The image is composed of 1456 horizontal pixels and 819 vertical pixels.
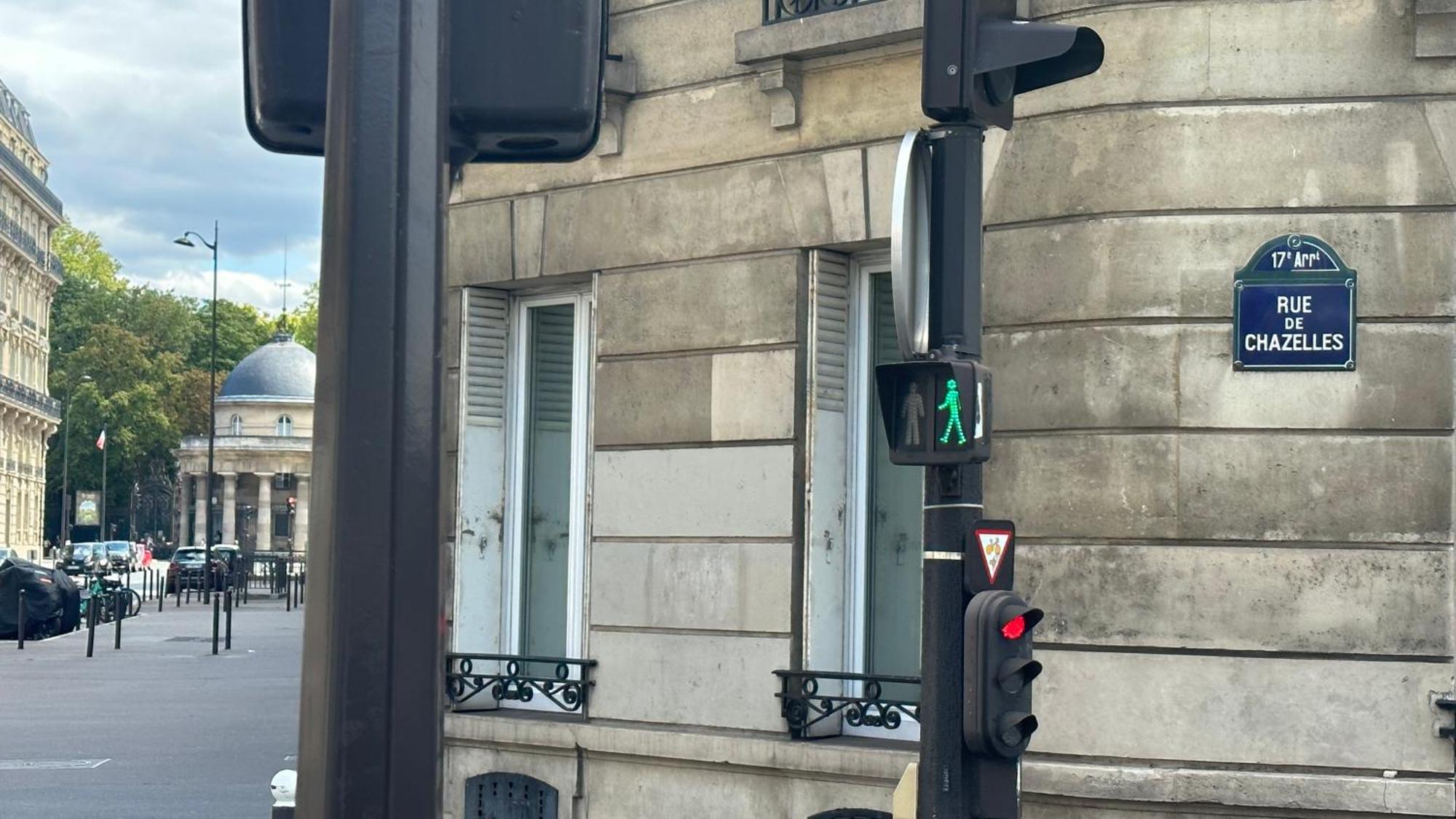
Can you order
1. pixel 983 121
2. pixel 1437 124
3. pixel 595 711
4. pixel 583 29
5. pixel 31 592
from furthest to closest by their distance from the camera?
1. pixel 31 592
2. pixel 595 711
3. pixel 1437 124
4. pixel 983 121
5. pixel 583 29

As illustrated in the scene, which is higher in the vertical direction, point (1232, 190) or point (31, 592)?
point (1232, 190)

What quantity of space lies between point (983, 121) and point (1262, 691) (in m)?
3.28

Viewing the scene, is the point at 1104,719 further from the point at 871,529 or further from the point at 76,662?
the point at 76,662

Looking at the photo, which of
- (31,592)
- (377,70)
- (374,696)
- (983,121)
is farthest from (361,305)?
(31,592)

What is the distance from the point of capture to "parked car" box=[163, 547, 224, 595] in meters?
60.8

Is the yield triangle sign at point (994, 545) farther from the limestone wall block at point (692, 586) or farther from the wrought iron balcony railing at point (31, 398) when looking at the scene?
the wrought iron balcony railing at point (31, 398)

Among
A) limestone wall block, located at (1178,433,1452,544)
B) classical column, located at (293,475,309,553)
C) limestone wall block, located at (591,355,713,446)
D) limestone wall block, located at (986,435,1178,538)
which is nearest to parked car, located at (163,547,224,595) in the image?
limestone wall block, located at (591,355,713,446)

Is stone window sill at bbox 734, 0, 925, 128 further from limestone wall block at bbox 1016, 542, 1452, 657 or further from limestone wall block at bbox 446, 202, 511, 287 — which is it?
limestone wall block at bbox 1016, 542, 1452, 657

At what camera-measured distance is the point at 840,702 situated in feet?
34.1

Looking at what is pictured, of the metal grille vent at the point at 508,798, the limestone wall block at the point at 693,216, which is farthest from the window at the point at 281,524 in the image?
the limestone wall block at the point at 693,216

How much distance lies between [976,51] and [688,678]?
4.87m

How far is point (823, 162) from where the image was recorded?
1055 cm

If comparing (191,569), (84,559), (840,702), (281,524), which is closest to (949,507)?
(840,702)

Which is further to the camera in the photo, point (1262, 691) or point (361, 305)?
point (1262, 691)
